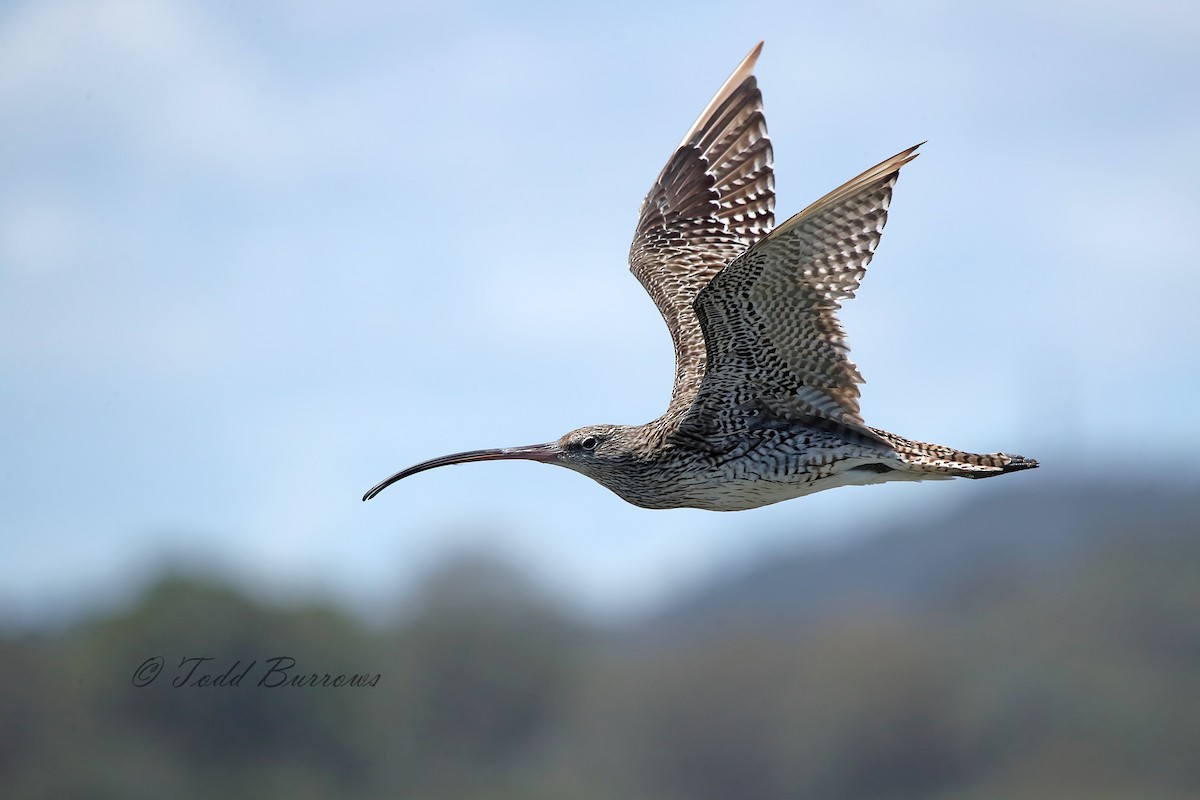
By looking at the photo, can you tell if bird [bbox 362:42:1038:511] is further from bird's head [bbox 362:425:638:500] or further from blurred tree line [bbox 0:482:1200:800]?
blurred tree line [bbox 0:482:1200:800]

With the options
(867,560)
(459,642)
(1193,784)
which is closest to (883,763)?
(1193,784)

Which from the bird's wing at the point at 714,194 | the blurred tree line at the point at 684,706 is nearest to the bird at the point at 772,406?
the bird's wing at the point at 714,194

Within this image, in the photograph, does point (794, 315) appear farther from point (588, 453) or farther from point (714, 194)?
point (714, 194)

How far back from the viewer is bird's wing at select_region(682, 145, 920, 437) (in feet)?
45.8

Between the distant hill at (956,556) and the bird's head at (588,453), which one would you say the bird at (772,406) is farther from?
the distant hill at (956,556)

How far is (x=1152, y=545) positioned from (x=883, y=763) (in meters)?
26.0

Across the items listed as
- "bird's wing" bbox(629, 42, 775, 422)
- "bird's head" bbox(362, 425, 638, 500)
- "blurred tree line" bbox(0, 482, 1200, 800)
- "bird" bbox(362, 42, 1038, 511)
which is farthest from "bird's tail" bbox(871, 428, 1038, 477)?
"blurred tree line" bbox(0, 482, 1200, 800)

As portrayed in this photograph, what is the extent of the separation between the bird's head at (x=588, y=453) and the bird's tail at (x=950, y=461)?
2.14m

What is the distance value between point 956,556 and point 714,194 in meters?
139

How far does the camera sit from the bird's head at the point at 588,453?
1596 centimetres

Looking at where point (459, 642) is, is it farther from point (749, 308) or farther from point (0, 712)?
point (749, 308)

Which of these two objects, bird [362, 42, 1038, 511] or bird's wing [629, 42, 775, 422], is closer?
bird [362, 42, 1038, 511]

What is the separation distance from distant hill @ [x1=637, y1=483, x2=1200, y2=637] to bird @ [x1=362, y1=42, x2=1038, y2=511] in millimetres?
92215

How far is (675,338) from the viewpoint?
57.4 ft
